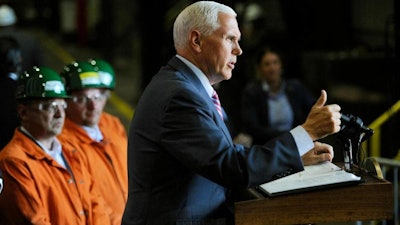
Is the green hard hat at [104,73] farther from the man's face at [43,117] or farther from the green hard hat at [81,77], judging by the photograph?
the man's face at [43,117]

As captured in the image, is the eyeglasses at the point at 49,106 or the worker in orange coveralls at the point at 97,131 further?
the worker in orange coveralls at the point at 97,131

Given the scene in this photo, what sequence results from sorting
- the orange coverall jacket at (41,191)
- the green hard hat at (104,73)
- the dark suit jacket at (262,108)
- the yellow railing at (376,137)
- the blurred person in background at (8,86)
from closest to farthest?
the orange coverall jacket at (41,191) < the green hard hat at (104,73) < the blurred person in background at (8,86) < the yellow railing at (376,137) < the dark suit jacket at (262,108)

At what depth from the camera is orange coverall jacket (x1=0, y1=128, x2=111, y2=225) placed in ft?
13.7

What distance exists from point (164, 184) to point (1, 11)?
7319mm

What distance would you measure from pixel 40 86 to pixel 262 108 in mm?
3332

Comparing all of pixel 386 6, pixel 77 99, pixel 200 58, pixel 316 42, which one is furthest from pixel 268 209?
pixel 316 42

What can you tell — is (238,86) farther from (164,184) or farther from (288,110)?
(164,184)

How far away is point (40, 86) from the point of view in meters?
4.62

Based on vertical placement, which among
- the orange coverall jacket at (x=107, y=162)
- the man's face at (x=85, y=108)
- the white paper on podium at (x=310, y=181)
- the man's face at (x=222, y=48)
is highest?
the man's face at (x=222, y=48)

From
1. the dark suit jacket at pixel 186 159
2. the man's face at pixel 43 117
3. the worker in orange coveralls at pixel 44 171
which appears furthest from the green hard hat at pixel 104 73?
the dark suit jacket at pixel 186 159

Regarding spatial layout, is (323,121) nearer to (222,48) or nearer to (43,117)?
(222,48)

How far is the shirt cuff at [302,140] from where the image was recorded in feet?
9.71

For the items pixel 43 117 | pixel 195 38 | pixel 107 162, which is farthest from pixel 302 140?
pixel 107 162

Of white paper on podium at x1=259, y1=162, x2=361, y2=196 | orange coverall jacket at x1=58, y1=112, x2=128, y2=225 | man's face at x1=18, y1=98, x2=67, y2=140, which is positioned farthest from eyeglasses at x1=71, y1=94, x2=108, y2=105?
white paper on podium at x1=259, y1=162, x2=361, y2=196
